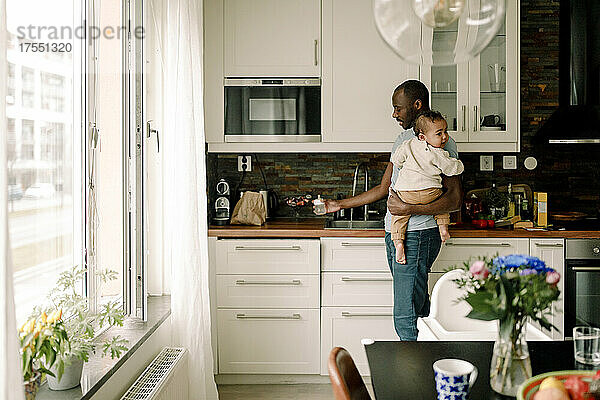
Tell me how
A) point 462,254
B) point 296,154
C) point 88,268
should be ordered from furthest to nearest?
point 296,154, point 462,254, point 88,268

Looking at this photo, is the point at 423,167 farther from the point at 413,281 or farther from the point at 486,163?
the point at 486,163

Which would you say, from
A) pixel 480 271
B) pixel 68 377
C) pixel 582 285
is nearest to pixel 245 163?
pixel 582 285

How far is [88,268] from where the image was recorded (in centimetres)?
293

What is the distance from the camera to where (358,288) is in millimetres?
4176

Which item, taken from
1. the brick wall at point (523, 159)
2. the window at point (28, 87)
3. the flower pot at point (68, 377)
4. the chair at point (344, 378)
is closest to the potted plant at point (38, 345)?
the flower pot at point (68, 377)

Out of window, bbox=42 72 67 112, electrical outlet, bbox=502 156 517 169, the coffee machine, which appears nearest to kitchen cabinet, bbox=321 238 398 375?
the coffee machine

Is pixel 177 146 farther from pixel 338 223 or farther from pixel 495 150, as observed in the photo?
pixel 495 150

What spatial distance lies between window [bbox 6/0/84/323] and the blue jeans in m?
1.67

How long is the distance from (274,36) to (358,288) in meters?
1.56

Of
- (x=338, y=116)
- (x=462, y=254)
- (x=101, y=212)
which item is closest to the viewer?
(x=101, y=212)

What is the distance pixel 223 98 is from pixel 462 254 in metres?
1.66

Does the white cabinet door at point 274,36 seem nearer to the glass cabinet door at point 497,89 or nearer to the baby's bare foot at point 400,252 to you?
the glass cabinet door at point 497,89

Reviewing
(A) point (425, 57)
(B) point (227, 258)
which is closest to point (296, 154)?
(B) point (227, 258)

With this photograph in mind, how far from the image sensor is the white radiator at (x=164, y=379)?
2.76 m
